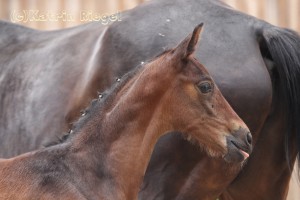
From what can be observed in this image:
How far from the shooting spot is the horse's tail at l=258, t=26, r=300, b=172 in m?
5.29

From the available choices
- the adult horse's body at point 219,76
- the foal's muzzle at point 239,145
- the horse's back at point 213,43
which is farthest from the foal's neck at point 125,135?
the horse's back at point 213,43

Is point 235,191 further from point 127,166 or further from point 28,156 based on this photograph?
point 28,156

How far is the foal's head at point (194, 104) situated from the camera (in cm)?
463

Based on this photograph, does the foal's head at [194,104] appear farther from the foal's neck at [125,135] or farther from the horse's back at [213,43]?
the horse's back at [213,43]

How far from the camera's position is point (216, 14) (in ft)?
17.8

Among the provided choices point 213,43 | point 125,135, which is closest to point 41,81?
point 213,43

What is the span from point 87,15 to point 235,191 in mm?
3478

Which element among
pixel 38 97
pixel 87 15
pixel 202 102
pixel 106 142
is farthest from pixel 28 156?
pixel 87 15

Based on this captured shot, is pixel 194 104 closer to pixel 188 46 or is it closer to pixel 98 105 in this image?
pixel 188 46

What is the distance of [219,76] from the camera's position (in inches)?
206

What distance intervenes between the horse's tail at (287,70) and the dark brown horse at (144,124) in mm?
705

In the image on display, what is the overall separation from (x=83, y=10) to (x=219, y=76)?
347 cm

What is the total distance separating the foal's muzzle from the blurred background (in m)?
3.78

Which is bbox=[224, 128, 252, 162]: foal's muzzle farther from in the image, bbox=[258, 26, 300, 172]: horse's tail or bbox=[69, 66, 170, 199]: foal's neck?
bbox=[258, 26, 300, 172]: horse's tail
